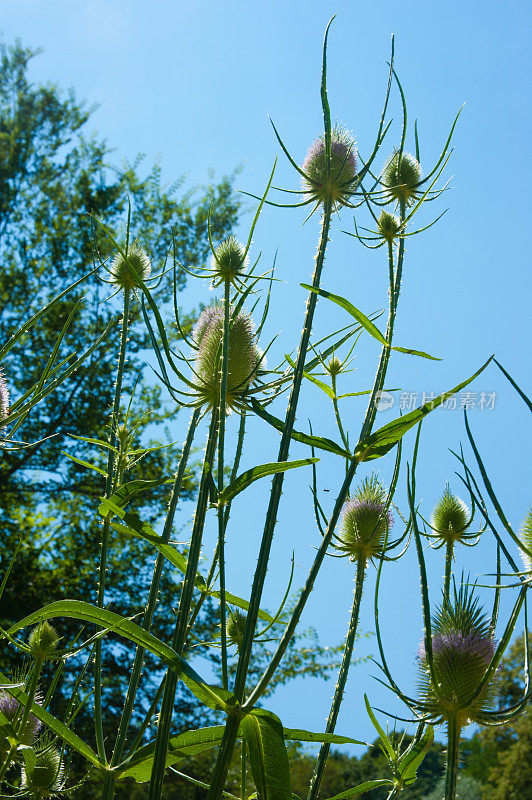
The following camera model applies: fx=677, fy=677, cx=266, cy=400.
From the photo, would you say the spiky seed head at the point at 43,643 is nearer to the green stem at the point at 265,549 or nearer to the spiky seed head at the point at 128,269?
the green stem at the point at 265,549

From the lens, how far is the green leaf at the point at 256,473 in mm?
855

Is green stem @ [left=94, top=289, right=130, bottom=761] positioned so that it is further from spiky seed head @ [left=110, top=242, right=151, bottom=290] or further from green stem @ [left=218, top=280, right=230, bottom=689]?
green stem @ [left=218, top=280, right=230, bottom=689]

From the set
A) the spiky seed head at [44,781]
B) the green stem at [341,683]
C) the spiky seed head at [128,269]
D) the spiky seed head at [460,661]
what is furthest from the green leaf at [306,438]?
the spiky seed head at [44,781]

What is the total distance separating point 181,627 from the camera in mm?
895

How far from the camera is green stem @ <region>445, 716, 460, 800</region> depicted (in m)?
0.76

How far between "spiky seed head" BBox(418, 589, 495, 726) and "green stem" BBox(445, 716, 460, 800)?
10mm

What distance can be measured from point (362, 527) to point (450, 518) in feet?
0.78

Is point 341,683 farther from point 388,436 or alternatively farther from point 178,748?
point 388,436

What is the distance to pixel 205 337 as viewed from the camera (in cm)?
117

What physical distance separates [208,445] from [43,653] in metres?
0.54

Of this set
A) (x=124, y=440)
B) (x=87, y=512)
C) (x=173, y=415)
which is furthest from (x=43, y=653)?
(x=87, y=512)

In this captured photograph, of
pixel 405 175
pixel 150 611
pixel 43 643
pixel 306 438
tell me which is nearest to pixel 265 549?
pixel 306 438

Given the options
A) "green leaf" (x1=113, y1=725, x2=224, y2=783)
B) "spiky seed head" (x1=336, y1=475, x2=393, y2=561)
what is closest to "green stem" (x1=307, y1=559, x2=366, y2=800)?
"spiky seed head" (x1=336, y1=475, x2=393, y2=561)

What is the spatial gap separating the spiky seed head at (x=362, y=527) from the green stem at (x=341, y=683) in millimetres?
36
